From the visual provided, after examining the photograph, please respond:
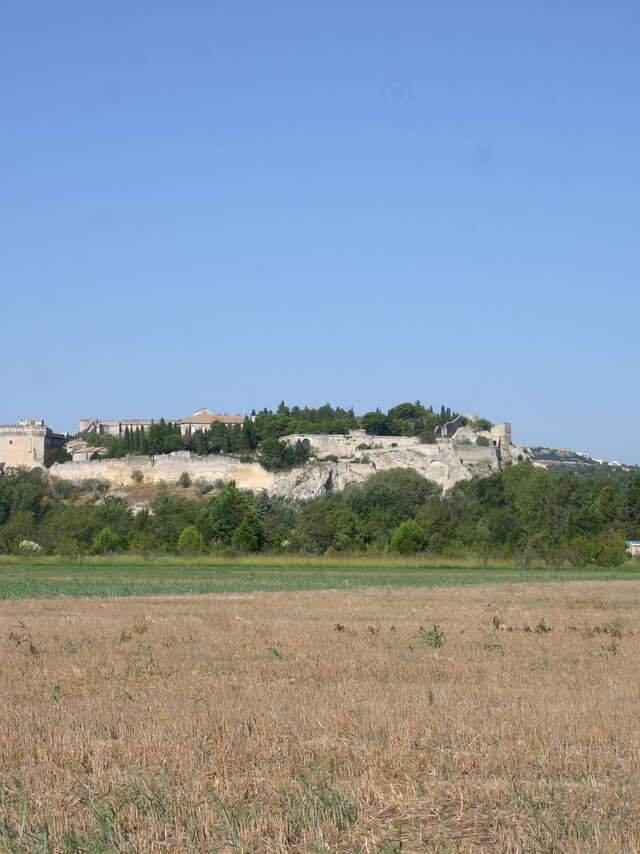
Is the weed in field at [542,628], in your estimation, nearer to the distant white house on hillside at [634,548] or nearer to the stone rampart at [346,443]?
the distant white house on hillside at [634,548]

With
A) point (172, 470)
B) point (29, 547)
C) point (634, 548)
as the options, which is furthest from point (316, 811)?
point (172, 470)

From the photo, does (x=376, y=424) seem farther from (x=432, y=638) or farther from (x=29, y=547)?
(x=432, y=638)

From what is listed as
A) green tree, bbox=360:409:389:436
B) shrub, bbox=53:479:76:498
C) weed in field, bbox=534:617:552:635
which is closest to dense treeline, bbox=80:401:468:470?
green tree, bbox=360:409:389:436

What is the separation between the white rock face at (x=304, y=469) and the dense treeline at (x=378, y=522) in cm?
536

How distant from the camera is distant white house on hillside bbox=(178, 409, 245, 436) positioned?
5384 inches

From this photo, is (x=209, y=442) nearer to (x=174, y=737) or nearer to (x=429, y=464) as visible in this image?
(x=429, y=464)

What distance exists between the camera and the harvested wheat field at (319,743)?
621 cm

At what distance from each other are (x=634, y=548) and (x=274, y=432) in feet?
228

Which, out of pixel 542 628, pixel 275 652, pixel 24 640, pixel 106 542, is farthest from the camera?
pixel 106 542

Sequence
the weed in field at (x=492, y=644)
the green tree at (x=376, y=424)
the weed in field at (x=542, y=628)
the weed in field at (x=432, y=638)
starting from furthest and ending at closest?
the green tree at (x=376, y=424) < the weed in field at (x=542, y=628) < the weed in field at (x=432, y=638) < the weed in field at (x=492, y=644)

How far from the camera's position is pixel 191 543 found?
2648 inches

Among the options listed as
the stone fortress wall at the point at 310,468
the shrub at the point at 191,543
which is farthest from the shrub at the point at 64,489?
the shrub at the point at 191,543

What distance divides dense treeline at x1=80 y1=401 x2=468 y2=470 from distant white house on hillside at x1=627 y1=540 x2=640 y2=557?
156 ft

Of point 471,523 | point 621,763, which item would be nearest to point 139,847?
point 621,763
